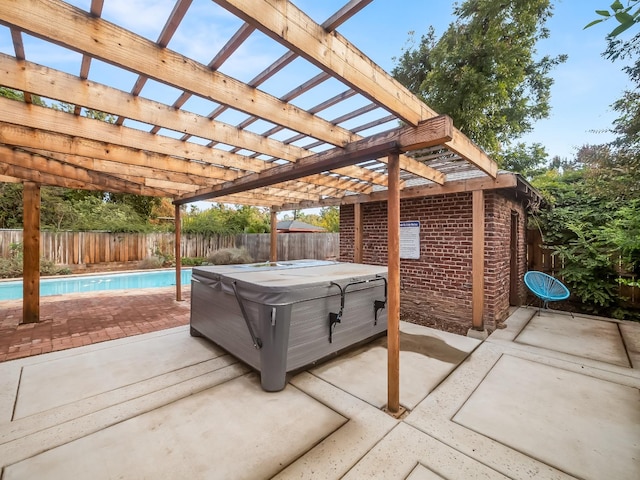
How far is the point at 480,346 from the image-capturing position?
3.85m

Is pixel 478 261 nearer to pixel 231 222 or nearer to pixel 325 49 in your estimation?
pixel 325 49

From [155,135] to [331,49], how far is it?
2548mm

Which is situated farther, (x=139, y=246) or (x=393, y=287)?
(x=139, y=246)

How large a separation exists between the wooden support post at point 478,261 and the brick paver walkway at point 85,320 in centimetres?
469

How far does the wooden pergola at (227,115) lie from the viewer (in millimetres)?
1543

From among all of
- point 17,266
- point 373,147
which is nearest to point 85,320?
point 373,147

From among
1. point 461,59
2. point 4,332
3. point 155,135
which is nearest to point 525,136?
point 461,59

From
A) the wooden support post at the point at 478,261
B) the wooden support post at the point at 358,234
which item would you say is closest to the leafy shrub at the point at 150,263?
the wooden support post at the point at 358,234

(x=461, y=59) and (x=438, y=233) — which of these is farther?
(x=461, y=59)

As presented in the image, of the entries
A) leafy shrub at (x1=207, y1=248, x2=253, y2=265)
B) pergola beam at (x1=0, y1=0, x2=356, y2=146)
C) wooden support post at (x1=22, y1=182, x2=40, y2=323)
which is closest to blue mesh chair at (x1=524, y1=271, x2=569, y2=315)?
pergola beam at (x1=0, y1=0, x2=356, y2=146)

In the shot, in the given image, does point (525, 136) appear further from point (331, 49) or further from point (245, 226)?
point (245, 226)

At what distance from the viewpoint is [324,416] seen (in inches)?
91.9

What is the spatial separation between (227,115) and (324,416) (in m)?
2.91

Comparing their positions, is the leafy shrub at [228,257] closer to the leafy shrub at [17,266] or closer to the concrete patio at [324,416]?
the leafy shrub at [17,266]
